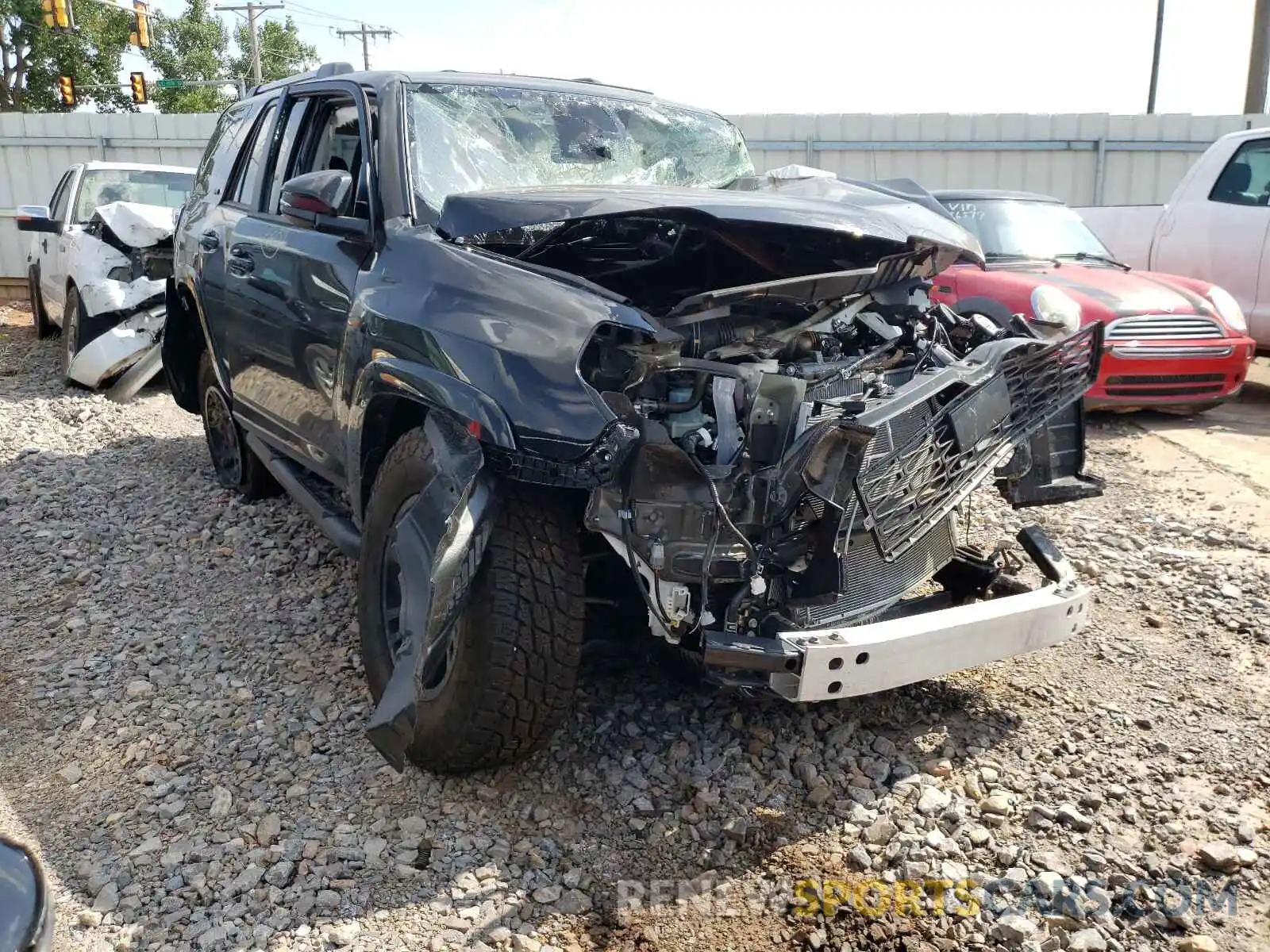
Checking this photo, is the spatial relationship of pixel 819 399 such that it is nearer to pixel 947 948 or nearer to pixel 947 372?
pixel 947 372

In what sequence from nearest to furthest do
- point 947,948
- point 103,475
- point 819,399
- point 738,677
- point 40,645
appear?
point 947,948
point 738,677
point 819,399
point 40,645
point 103,475

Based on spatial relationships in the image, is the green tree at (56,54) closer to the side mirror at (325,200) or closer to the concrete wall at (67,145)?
the concrete wall at (67,145)

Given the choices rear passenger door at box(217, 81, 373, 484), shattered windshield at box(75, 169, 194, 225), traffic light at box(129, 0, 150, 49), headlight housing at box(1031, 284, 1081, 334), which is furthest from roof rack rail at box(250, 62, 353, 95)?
traffic light at box(129, 0, 150, 49)

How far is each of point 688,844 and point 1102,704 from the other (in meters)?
1.54

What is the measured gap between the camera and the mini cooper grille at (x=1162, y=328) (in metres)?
7.02

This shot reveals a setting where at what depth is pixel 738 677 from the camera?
8.69 feet

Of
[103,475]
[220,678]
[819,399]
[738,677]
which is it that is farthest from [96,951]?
[103,475]

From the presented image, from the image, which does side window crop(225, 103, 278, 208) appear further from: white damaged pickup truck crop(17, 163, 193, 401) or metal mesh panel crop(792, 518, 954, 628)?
metal mesh panel crop(792, 518, 954, 628)

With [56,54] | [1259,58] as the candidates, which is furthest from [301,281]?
[56,54]

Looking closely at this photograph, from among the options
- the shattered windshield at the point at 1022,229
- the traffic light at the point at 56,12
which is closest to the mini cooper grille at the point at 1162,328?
the shattered windshield at the point at 1022,229

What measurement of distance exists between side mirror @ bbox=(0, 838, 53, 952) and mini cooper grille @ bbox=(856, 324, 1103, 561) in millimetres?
1864

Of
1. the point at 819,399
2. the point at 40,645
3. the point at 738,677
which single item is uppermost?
the point at 819,399

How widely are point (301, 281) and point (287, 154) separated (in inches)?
35.1

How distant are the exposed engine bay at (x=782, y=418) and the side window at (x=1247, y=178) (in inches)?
254
